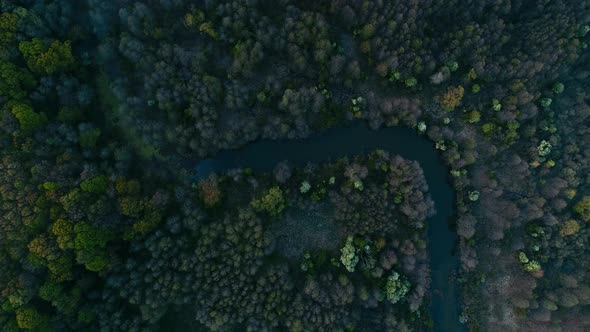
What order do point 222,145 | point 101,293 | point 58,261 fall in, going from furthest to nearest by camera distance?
1. point 222,145
2. point 101,293
3. point 58,261

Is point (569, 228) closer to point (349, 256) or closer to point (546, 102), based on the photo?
point (546, 102)

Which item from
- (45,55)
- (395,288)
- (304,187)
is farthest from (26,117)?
(395,288)

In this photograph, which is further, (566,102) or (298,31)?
(566,102)

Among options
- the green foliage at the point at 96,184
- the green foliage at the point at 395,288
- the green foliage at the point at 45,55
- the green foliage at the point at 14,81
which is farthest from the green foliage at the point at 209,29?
the green foliage at the point at 395,288

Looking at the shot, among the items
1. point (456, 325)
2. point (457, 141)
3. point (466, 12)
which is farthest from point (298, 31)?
point (456, 325)

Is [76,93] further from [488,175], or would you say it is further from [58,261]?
[488,175]

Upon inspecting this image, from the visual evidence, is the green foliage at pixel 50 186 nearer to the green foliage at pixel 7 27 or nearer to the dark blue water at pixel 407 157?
the green foliage at pixel 7 27

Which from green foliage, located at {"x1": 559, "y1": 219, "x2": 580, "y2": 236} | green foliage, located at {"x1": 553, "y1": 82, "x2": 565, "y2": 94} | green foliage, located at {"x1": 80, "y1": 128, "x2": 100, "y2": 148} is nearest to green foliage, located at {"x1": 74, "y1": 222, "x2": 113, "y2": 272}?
green foliage, located at {"x1": 80, "y1": 128, "x2": 100, "y2": 148}
